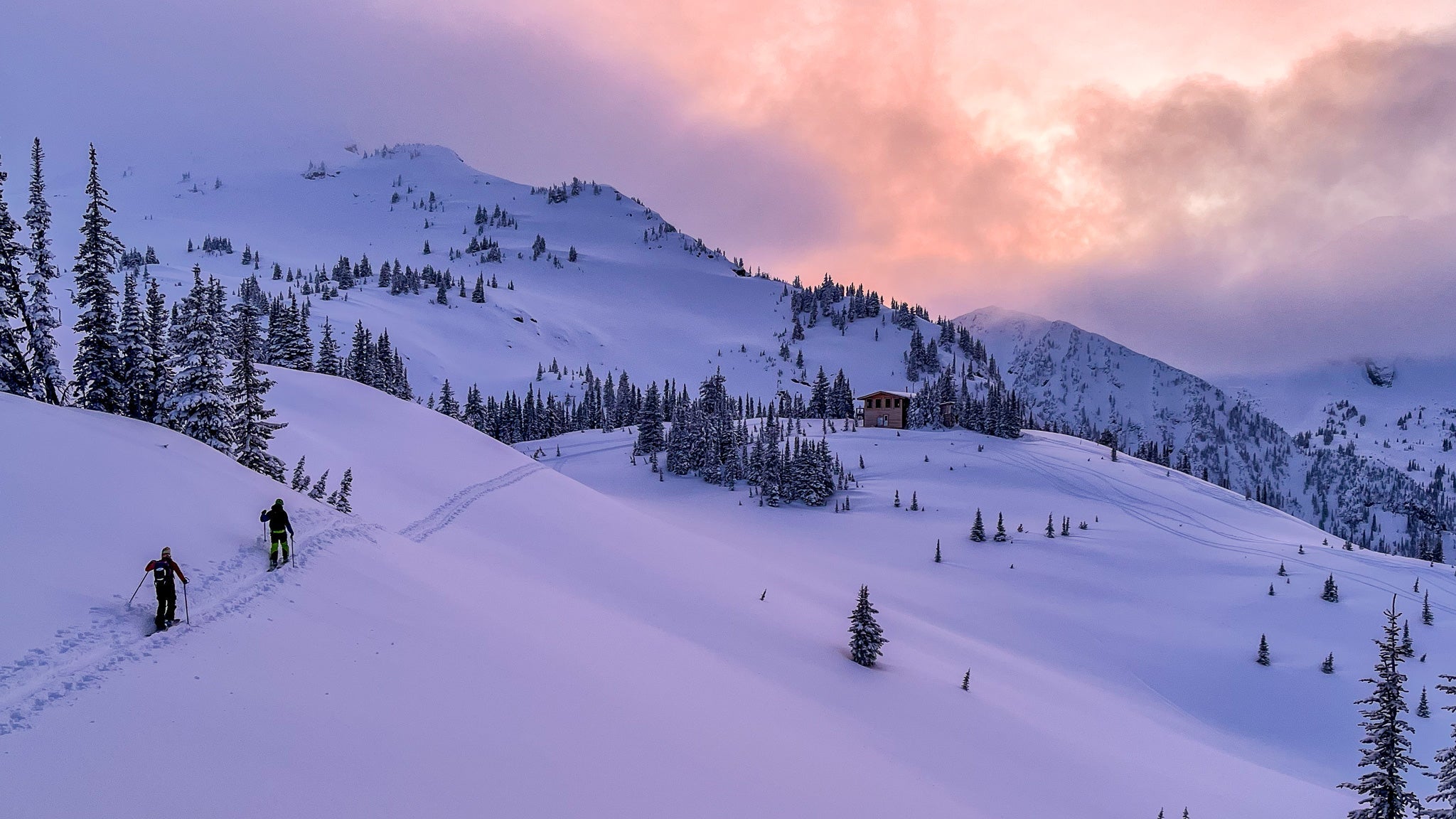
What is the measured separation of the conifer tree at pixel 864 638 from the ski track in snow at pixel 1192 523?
1745 inches

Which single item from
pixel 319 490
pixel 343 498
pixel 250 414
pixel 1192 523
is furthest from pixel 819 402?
pixel 343 498

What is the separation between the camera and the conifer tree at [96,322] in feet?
82.5

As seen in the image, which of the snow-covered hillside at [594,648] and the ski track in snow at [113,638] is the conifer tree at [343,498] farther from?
the ski track in snow at [113,638]

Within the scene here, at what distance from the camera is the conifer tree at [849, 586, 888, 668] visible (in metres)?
28.3

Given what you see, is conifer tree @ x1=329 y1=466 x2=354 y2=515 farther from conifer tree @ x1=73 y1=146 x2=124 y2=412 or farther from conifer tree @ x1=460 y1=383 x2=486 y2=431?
conifer tree @ x1=460 y1=383 x2=486 y2=431

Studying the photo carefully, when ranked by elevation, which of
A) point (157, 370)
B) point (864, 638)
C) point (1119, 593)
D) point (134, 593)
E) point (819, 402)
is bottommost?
point (1119, 593)

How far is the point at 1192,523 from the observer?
2640 inches

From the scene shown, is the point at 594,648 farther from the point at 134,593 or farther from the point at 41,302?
the point at 41,302

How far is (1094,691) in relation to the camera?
36.1 meters

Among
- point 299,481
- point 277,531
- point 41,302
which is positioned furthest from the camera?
point 299,481

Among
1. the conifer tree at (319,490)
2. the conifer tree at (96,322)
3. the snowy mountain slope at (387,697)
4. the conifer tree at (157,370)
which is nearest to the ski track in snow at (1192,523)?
the snowy mountain slope at (387,697)

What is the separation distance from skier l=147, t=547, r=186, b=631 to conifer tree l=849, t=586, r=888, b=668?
2342 centimetres

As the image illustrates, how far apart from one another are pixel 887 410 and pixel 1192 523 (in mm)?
52099

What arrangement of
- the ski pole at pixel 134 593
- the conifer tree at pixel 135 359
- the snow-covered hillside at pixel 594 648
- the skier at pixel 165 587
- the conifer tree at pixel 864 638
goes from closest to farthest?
1. the snow-covered hillside at pixel 594 648
2. the skier at pixel 165 587
3. the ski pole at pixel 134 593
4. the conifer tree at pixel 135 359
5. the conifer tree at pixel 864 638
